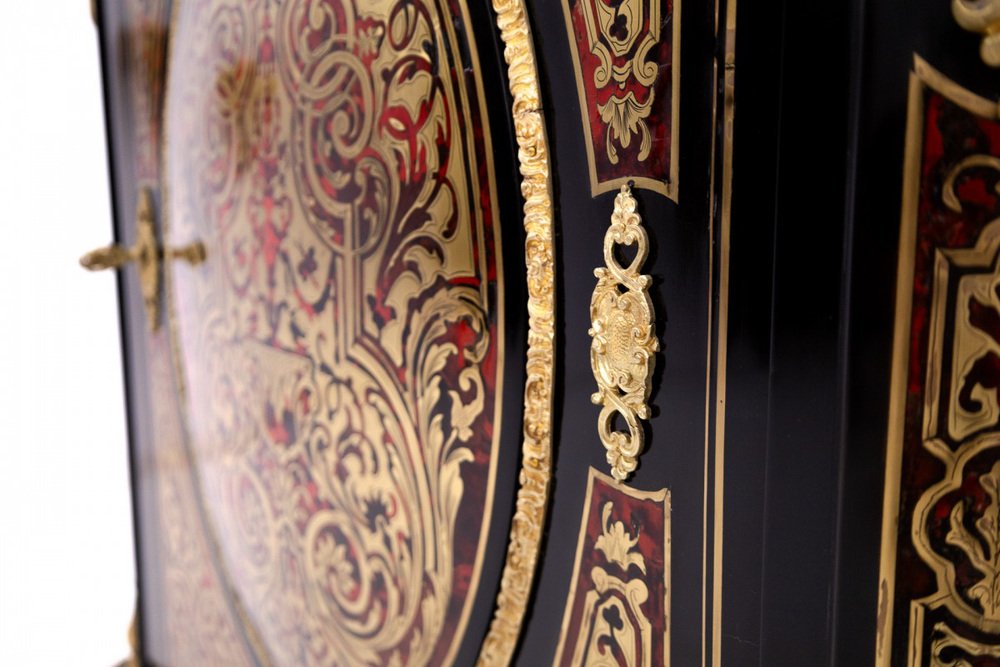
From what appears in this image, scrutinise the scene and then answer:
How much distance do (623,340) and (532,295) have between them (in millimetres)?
70

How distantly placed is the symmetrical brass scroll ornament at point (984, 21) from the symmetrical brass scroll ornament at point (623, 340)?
0.52 feet

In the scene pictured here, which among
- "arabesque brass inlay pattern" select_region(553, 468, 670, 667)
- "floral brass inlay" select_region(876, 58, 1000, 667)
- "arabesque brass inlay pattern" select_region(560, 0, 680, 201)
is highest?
"arabesque brass inlay pattern" select_region(560, 0, 680, 201)

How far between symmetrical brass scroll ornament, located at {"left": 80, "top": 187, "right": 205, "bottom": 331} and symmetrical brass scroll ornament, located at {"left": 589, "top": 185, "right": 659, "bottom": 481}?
605 millimetres

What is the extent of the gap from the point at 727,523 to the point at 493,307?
0.18 meters

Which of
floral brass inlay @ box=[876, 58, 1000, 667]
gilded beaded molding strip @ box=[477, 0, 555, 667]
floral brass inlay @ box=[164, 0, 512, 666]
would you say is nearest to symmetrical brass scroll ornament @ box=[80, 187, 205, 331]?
floral brass inlay @ box=[164, 0, 512, 666]

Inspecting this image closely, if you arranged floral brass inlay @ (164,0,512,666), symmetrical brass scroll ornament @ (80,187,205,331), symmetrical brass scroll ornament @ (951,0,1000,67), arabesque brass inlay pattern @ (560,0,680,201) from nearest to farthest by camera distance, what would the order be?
symmetrical brass scroll ornament @ (951,0,1000,67) < arabesque brass inlay pattern @ (560,0,680,201) < floral brass inlay @ (164,0,512,666) < symmetrical brass scroll ornament @ (80,187,205,331)

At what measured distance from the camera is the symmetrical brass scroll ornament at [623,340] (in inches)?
15.7

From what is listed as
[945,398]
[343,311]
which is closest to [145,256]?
[343,311]

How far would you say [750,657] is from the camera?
0.38 meters

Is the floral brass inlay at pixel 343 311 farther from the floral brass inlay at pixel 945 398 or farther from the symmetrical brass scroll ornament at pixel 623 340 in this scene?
the floral brass inlay at pixel 945 398

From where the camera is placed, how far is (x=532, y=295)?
46 cm

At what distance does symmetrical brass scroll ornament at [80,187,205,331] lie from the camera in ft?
2.92

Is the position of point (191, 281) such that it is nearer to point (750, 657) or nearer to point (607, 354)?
point (607, 354)

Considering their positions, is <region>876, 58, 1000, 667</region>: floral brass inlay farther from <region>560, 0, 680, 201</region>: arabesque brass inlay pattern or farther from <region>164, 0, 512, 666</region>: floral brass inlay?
<region>164, 0, 512, 666</region>: floral brass inlay
